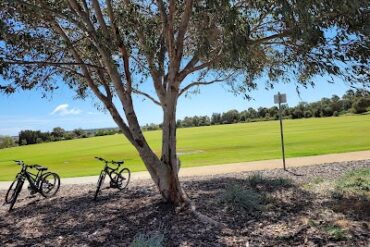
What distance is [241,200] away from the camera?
845cm

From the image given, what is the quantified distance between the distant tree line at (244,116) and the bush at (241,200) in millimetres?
46296

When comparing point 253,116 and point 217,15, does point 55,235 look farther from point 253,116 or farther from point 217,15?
point 253,116

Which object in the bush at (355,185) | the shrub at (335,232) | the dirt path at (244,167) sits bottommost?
the dirt path at (244,167)

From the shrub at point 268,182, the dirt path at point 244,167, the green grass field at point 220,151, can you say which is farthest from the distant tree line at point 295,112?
the shrub at point 268,182

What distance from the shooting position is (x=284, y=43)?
8.80 metres

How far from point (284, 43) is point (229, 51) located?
11.4ft

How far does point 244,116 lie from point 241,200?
78.0 metres

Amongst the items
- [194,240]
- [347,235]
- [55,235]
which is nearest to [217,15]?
[194,240]

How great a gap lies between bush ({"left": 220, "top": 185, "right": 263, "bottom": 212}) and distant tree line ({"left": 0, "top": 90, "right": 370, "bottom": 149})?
152 feet

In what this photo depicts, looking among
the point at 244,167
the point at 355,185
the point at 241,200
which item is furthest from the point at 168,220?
the point at 244,167

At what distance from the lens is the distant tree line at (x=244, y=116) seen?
59000 millimetres

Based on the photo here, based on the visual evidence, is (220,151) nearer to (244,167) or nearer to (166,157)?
(244,167)

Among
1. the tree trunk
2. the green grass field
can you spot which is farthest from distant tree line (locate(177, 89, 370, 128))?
the tree trunk

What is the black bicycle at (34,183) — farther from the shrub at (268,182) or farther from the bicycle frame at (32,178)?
the shrub at (268,182)
